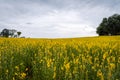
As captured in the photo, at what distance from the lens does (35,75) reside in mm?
6383

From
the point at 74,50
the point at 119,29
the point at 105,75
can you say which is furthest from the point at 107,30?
the point at 105,75

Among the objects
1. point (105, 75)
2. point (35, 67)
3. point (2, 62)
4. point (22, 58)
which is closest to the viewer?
point (105, 75)

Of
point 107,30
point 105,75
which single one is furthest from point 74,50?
point 107,30

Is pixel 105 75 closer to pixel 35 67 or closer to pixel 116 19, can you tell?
pixel 35 67

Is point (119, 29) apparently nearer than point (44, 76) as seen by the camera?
No

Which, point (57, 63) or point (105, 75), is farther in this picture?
point (57, 63)

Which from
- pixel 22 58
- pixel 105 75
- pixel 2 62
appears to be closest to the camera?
pixel 105 75

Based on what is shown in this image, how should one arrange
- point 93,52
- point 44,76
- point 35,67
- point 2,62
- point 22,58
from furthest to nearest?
1. point 93,52
2. point 22,58
3. point 2,62
4. point 35,67
5. point 44,76

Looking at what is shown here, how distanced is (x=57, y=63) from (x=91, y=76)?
96 cm

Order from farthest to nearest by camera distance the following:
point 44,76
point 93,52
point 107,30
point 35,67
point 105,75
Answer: point 107,30
point 93,52
point 35,67
point 44,76
point 105,75

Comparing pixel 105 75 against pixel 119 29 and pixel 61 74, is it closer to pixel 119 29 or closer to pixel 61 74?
pixel 61 74

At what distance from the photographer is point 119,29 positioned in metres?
60.6

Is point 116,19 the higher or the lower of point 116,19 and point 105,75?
the higher

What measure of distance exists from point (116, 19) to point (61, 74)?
57.1m
